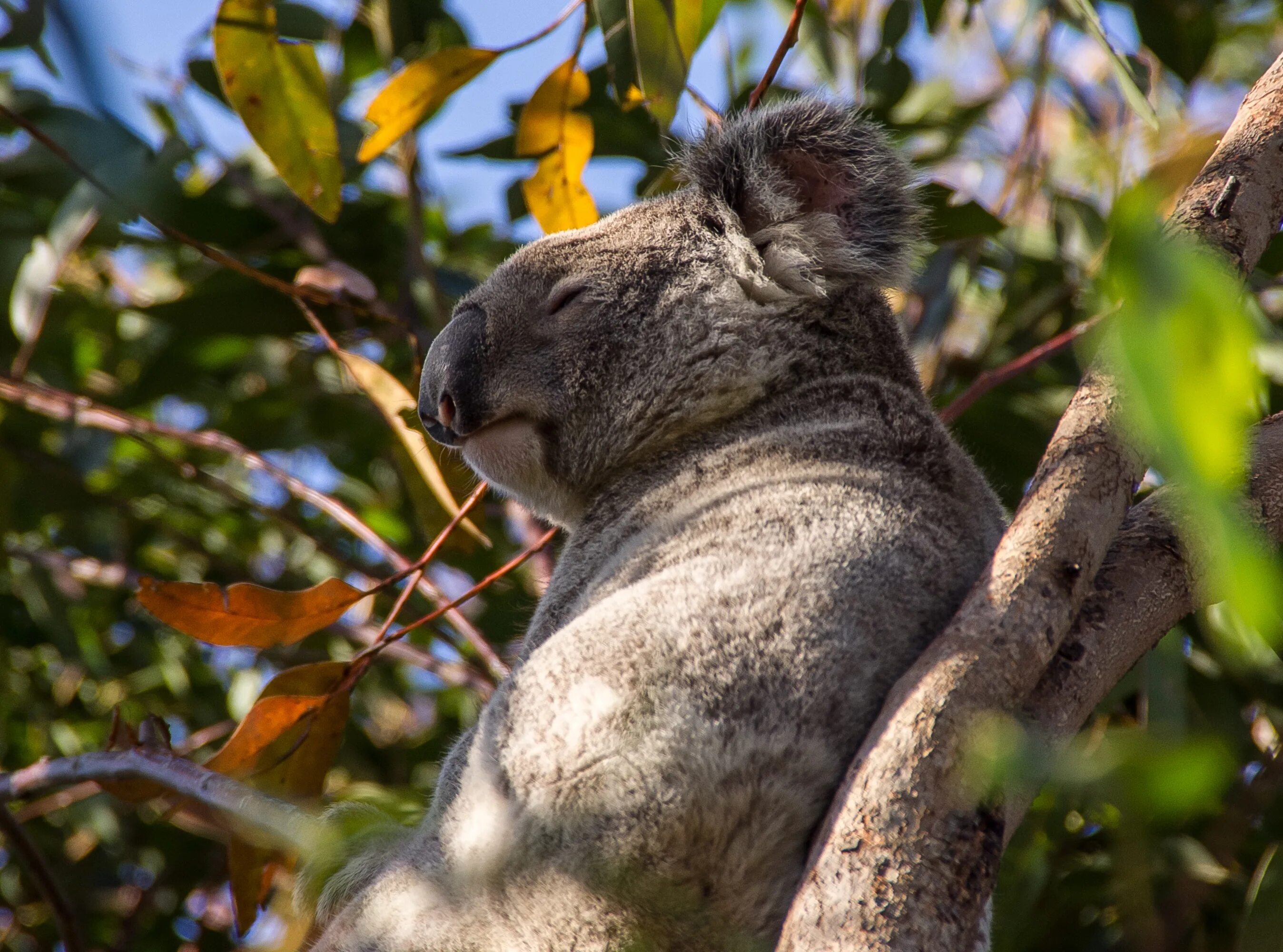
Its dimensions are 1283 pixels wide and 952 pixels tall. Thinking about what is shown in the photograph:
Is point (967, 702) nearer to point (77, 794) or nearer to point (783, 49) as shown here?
point (783, 49)

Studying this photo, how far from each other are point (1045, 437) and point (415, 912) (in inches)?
77.6

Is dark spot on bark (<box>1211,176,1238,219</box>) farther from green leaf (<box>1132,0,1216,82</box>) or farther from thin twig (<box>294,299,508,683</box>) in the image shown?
green leaf (<box>1132,0,1216,82</box>)

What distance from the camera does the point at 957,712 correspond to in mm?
1058

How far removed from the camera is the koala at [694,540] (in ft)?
4.08

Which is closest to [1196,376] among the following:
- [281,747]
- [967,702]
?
[967,702]

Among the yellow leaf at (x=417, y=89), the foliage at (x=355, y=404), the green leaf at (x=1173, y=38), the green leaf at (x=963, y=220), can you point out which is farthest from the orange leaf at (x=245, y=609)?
the green leaf at (x=1173, y=38)

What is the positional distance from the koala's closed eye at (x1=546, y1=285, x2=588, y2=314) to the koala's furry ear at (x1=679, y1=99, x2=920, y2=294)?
276 mm

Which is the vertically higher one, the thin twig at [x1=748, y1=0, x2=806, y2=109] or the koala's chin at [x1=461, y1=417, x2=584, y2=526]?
the thin twig at [x1=748, y1=0, x2=806, y2=109]

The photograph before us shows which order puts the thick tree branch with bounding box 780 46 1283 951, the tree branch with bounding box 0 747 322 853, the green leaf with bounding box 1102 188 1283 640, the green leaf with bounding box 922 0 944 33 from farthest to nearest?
the green leaf with bounding box 922 0 944 33 < the tree branch with bounding box 0 747 322 853 < the thick tree branch with bounding box 780 46 1283 951 < the green leaf with bounding box 1102 188 1283 640

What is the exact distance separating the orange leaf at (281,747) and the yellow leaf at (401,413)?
0.36 m

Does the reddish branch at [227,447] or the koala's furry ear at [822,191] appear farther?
the reddish branch at [227,447]

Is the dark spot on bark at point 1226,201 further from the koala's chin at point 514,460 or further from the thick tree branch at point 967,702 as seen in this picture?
the koala's chin at point 514,460

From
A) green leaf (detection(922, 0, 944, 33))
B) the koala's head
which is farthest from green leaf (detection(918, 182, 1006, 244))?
the koala's head

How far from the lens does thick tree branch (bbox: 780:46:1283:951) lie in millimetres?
992
